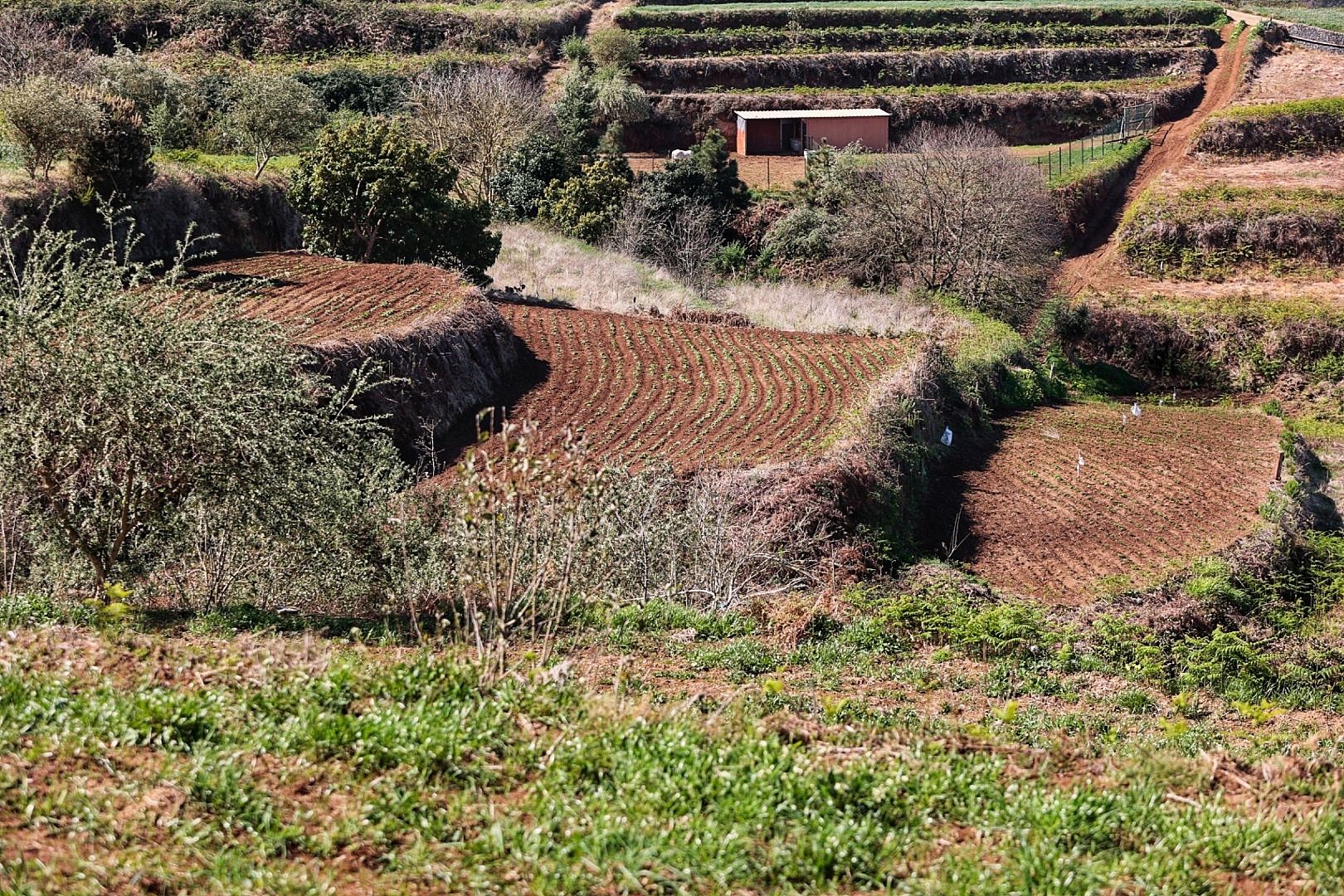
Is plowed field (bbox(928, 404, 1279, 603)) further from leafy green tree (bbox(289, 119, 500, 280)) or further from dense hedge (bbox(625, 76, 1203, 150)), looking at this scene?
dense hedge (bbox(625, 76, 1203, 150))

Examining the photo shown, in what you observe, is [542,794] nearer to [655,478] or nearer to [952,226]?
[655,478]

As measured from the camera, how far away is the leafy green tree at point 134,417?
970 centimetres

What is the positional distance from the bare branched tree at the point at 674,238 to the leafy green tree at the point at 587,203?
0.48m

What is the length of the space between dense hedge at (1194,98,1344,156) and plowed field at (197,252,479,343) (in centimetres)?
3474

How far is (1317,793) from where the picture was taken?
6770mm

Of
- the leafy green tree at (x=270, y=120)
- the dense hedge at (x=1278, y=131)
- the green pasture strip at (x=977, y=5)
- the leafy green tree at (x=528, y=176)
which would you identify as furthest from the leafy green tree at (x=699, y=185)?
the green pasture strip at (x=977, y=5)

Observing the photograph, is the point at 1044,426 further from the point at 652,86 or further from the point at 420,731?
the point at 652,86

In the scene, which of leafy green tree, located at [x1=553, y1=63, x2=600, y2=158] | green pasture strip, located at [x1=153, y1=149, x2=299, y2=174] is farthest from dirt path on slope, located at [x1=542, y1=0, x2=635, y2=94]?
green pasture strip, located at [x1=153, y1=149, x2=299, y2=174]

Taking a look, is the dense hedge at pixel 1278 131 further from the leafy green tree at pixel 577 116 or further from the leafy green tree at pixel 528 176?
the leafy green tree at pixel 528 176

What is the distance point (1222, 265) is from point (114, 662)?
4163 centimetres

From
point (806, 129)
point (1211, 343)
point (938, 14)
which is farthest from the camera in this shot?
point (938, 14)

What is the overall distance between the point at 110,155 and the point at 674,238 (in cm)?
2004

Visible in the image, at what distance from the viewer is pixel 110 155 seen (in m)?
24.6

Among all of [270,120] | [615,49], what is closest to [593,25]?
[615,49]
